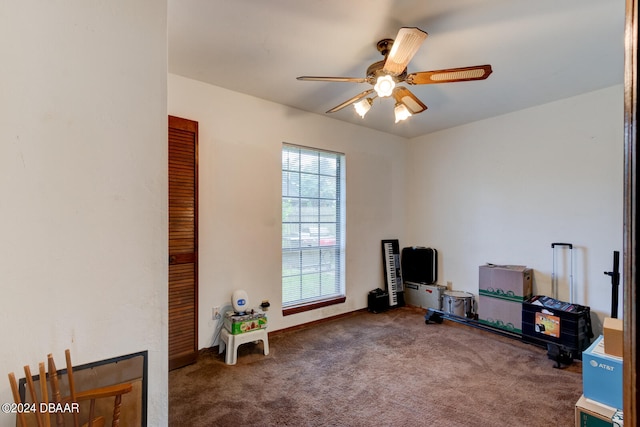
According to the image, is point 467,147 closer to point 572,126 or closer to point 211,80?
point 572,126

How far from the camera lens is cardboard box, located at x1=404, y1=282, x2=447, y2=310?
4.26 meters

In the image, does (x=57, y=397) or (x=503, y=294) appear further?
(x=503, y=294)

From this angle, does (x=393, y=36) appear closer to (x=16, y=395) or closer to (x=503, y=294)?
(x=16, y=395)

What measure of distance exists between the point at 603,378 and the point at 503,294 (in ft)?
5.93

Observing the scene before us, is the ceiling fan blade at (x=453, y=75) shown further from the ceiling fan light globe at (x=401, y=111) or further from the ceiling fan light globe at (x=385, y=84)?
the ceiling fan light globe at (x=401, y=111)

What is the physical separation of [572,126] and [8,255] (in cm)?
477

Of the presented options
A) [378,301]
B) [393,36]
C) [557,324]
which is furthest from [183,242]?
[557,324]

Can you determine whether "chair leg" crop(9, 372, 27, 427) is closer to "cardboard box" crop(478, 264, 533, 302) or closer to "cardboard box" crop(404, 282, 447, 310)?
"cardboard box" crop(478, 264, 533, 302)

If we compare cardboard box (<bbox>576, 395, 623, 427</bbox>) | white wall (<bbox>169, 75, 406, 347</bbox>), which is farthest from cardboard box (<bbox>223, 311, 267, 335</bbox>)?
cardboard box (<bbox>576, 395, 623, 427</bbox>)

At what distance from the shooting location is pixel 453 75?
1972 mm

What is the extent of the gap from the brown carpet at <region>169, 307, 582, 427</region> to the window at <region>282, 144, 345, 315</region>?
0.62 metres

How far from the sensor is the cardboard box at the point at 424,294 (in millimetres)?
4258

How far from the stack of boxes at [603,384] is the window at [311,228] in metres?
2.64

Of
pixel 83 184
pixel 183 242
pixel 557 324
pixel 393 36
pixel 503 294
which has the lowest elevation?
pixel 557 324
